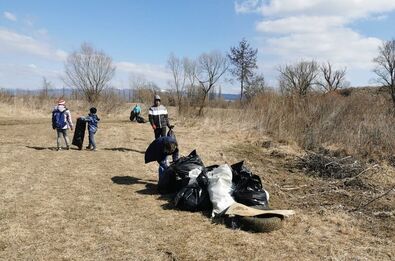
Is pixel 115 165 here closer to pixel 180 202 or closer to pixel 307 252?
pixel 180 202

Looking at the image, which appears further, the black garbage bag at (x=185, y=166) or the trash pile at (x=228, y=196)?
the black garbage bag at (x=185, y=166)

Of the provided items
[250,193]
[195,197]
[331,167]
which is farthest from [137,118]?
[250,193]

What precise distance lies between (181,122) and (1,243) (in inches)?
804

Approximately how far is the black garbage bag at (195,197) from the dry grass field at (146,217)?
195mm

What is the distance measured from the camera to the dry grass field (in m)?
5.82

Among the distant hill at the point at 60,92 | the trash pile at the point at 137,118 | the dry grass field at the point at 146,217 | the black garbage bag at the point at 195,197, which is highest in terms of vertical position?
the distant hill at the point at 60,92

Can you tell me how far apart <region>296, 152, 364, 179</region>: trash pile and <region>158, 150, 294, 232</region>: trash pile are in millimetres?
3995

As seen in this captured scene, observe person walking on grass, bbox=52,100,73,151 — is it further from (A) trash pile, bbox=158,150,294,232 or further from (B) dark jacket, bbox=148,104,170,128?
(A) trash pile, bbox=158,150,294,232

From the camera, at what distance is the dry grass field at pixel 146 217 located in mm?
5820

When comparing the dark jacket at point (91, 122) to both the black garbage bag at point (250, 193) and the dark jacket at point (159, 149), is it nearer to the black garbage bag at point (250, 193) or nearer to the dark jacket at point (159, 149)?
the dark jacket at point (159, 149)

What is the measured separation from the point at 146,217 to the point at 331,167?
20.4 ft

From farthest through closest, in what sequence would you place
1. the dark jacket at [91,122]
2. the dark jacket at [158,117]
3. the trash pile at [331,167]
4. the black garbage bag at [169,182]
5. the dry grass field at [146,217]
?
the dark jacket at [91,122]
the dark jacket at [158,117]
the trash pile at [331,167]
the black garbage bag at [169,182]
the dry grass field at [146,217]

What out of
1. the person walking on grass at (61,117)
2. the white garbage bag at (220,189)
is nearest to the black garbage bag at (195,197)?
the white garbage bag at (220,189)

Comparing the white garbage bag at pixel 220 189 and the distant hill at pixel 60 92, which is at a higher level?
the distant hill at pixel 60 92
